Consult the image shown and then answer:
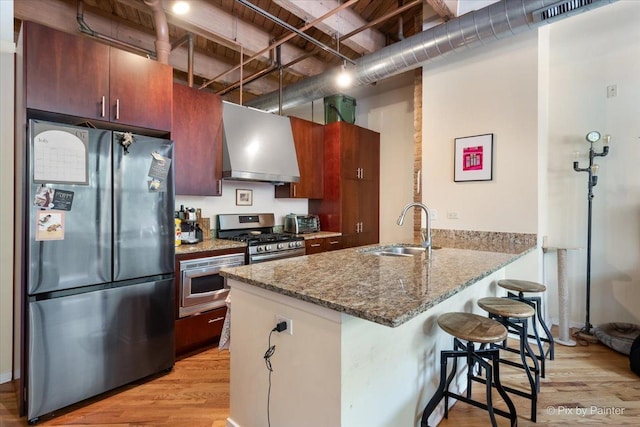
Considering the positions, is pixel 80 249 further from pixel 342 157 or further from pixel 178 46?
pixel 342 157

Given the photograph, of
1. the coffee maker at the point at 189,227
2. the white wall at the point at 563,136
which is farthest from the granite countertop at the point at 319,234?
the white wall at the point at 563,136

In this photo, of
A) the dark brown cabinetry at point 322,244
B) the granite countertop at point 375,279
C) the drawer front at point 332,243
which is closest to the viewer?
the granite countertop at point 375,279

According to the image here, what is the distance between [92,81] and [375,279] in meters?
2.25

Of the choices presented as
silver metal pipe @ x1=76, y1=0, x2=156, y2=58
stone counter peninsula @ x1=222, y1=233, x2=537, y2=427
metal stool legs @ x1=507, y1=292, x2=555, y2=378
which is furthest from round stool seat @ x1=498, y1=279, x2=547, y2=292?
silver metal pipe @ x1=76, y1=0, x2=156, y2=58

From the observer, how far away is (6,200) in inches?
90.8

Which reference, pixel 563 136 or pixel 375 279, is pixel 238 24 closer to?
pixel 375 279

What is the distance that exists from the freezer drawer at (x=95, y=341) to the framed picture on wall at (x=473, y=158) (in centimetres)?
303

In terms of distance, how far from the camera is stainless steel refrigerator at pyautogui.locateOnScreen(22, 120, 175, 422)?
191 cm

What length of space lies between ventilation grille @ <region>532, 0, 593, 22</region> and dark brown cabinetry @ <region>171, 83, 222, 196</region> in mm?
2930

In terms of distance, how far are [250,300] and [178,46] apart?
342 centimetres

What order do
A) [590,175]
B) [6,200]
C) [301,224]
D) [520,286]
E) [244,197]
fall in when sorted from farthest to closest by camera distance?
[301,224]
[244,197]
[590,175]
[520,286]
[6,200]

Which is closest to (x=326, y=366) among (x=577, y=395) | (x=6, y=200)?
(x=577, y=395)

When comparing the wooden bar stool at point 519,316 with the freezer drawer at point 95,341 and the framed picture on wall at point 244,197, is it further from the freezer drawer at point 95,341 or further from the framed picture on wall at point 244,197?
the framed picture on wall at point 244,197

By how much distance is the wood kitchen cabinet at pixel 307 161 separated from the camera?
13.8 feet
